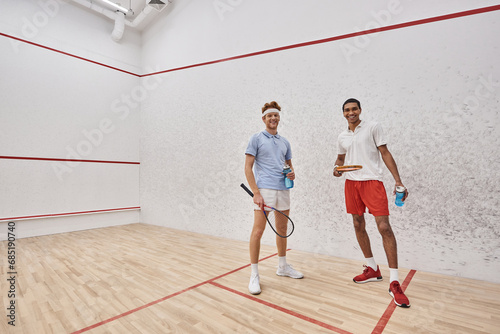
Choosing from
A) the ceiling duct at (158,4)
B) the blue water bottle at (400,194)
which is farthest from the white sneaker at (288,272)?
the ceiling duct at (158,4)

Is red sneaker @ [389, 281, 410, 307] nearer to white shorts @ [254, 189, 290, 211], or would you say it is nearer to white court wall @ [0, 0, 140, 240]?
white shorts @ [254, 189, 290, 211]

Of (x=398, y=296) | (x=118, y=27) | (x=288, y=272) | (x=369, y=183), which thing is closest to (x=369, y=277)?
(x=398, y=296)

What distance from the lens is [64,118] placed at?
3.48 metres

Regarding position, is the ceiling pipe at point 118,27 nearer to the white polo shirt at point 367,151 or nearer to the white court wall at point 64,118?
the white court wall at point 64,118

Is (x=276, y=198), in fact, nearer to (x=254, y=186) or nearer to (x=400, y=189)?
(x=254, y=186)

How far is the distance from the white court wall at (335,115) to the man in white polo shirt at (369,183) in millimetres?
557

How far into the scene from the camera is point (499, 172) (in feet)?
5.96

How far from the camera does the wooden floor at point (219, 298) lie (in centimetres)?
124

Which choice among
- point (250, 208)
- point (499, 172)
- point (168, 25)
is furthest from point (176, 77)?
point (499, 172)

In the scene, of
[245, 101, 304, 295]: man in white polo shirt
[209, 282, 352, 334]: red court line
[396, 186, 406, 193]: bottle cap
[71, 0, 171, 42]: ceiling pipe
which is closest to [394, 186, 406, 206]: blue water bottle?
[396, 186, 406, 193]: bottle cap

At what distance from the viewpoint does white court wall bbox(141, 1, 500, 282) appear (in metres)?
1.89

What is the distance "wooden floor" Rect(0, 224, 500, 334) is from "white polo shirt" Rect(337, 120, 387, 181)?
711mm

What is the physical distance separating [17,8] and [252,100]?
302cm

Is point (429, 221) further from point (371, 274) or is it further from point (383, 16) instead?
point (383, 16)
